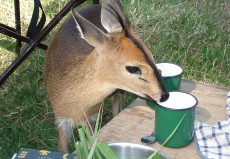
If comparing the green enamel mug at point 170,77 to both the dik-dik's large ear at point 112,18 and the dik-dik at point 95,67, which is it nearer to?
the dik-dik at point 95,67

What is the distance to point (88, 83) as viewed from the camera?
192cm

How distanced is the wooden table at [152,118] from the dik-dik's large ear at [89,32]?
11.7 inches

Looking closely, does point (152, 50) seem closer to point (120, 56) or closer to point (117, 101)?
point (117, 101)

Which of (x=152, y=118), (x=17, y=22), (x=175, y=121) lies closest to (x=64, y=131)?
(x=152, y=118)

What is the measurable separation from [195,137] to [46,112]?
1168mm

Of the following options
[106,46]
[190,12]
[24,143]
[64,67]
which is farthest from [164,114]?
[190,12]

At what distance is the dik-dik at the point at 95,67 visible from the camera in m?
1.76

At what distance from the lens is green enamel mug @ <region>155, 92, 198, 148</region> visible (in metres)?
1.60

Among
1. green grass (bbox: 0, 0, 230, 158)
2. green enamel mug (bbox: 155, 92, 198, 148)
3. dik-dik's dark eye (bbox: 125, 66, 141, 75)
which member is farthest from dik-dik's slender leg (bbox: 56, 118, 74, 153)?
green enamel mug (bbox: 155, 92, 198, 148)

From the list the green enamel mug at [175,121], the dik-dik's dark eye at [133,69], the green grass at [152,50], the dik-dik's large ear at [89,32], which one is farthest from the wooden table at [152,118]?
the green grass at [152,50]

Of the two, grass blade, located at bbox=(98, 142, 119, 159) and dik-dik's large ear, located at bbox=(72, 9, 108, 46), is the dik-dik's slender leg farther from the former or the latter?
grass blade, located at bbox=(98, 142, 119, 159)

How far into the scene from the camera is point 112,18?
5.83ft

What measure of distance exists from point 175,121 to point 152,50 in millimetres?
1534

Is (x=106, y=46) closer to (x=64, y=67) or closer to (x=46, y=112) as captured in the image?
(x=64, y=67)
